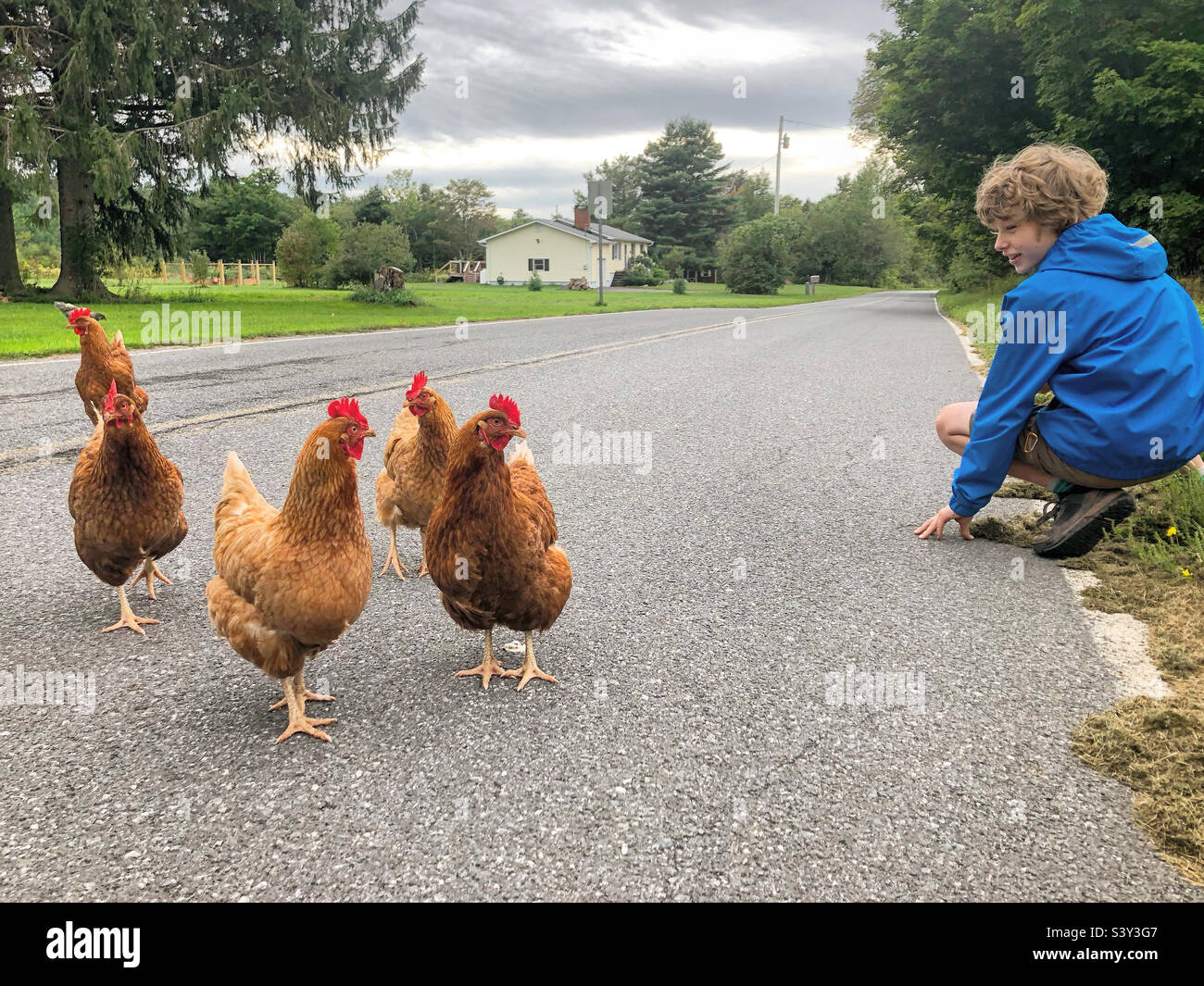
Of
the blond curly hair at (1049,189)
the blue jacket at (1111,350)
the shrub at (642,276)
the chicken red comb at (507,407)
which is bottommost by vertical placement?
the chicken red comb at (507,407)

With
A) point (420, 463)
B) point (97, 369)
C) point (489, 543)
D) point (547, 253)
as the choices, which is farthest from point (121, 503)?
point (547, 253)

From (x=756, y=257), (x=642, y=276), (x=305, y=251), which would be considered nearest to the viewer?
(x=305, y=251)

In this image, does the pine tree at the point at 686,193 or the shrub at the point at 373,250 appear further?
the pine tree at the point at 686,193

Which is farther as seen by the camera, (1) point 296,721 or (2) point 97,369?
(2) point 97,369

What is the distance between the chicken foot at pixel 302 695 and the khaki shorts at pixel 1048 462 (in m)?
3.69

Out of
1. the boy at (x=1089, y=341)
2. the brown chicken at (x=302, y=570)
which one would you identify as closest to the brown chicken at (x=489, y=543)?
the brown chicken at (x=302, y=570)

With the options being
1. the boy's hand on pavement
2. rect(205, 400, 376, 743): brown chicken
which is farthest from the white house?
rect(205, 400, 376, 743): brown chicken

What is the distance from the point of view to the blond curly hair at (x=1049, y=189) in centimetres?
385

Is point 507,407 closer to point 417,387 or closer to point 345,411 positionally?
point 345,411

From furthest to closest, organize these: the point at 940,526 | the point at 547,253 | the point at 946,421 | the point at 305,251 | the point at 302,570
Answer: the point at 547,253, the point at 305,251, the point at 946,421, the point at 940,526, the point at 302,570

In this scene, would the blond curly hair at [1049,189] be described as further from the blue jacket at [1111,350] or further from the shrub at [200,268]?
the shrub at [200,268]

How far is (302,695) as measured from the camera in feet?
9.46

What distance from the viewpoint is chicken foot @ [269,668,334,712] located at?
2836mm

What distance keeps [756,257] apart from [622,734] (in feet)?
206
